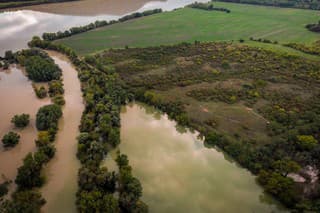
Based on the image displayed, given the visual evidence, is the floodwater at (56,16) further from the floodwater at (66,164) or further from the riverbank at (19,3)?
the floodwater at (66,164)

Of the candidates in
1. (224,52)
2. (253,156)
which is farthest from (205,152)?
(224,52)

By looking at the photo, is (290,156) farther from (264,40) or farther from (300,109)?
(264,40)

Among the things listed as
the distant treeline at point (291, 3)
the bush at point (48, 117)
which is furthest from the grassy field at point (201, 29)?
the bush at point (48, 117)

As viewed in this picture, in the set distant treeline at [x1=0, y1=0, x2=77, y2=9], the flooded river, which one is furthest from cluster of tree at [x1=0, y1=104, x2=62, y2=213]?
distant treeline at [x1=0, y1=0, x2=77, y2=9]

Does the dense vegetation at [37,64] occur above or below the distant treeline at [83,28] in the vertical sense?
below

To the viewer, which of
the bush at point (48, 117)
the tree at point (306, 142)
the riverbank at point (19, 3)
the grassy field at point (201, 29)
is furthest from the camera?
the riverbank at point (19, 3)

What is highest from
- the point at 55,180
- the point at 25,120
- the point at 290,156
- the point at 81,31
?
the point at 81,31

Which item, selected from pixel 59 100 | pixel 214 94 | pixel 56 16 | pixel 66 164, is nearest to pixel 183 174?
pixel 66 164

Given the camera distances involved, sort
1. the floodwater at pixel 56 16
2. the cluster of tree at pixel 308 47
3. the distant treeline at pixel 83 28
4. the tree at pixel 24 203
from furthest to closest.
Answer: the floodwater at pixel 56 16 < the distant treeline at pixel 83 28 < the cluster of tree at pixel 308 47 < the tree at pixel 24 203
